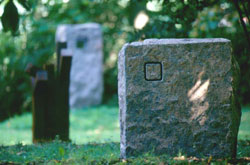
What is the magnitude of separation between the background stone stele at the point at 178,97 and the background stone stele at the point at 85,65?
302 inches

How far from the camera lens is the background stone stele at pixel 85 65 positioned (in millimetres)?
10750

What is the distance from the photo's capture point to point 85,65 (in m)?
10.9

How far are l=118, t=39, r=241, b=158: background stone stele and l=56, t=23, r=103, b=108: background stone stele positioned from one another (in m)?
7.68

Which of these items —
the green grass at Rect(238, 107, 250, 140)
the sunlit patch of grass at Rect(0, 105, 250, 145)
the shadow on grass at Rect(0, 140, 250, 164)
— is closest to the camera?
the shadow on grass at Rect(0, 140, 250, 164)

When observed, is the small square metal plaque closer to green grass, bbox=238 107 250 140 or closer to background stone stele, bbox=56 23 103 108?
green grass, bbox=238 107 250 140

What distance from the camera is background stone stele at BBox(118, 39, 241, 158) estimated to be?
3.19 metres

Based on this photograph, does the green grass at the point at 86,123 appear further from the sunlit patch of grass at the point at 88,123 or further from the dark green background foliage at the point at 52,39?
the dark green background foliage at the point at 52,39

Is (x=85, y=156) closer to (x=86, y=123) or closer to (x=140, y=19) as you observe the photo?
(x=86, y=123)

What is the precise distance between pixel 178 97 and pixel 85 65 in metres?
7.86

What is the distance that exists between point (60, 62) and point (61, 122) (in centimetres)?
88

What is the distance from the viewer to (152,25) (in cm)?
500

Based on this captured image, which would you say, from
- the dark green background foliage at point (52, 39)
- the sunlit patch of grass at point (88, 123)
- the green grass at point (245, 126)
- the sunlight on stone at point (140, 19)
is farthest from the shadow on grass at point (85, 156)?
the sunlight on stone at point (140, 19)

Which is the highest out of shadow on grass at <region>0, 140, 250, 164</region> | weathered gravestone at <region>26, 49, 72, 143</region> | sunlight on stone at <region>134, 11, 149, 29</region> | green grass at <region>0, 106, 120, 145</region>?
sunlight on stone at <region>134, 11, 149, 29</region>

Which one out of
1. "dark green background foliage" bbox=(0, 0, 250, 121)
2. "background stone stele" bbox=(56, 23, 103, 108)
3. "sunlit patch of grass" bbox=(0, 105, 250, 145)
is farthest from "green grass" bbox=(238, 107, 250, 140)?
"background stone stele" bbox=(56, 23, 103, 108)
